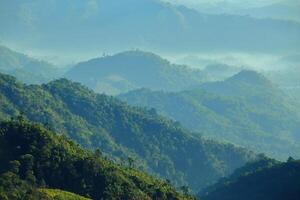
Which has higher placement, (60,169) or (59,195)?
(59,195)

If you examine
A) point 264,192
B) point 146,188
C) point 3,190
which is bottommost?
point 264,192

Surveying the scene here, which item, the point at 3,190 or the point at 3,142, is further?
the point at 3,142

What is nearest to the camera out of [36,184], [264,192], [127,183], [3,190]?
[3,190]

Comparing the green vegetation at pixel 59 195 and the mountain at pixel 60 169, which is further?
the mountain at pixel 60 169

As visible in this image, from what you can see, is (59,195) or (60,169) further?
(60,169)

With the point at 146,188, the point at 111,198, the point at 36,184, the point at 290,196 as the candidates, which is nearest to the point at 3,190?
the point at 36,184

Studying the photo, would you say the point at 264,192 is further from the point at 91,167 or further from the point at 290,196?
the point at 91,167

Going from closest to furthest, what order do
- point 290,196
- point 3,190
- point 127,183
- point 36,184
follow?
point 3,190 → point 36,184 → point 127,183 → point 290,196

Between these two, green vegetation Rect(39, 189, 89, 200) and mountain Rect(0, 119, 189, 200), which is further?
→ mountain Rect(0, 119, 189, 200)
